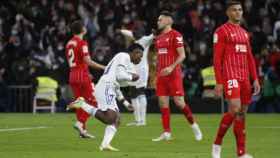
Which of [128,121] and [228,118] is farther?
[128,121]

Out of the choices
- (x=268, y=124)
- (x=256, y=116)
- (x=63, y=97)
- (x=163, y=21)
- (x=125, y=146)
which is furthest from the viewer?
(x=63, y=97)

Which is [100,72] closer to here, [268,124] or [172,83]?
[268,124]

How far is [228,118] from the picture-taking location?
13555mm

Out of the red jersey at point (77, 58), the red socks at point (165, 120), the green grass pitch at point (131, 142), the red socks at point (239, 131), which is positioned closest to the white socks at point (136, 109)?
the green grass pitch at point (131, 142)

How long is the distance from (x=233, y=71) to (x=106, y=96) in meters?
3.01

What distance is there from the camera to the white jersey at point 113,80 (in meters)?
15.8

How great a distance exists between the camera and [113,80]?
52.3ft

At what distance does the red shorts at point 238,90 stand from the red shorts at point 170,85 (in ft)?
15.1

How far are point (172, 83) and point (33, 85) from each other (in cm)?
1520

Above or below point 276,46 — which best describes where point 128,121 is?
below

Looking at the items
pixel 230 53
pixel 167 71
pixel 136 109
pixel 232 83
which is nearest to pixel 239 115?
pixel 232 83

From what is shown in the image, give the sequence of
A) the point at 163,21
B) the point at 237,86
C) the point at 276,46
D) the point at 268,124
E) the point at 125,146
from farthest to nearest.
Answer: the point at 276,46, the point at 268,124, the point at 163,21, the point at 125,146, the point at 237,86

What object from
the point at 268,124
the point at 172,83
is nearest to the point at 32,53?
the point at 268,124

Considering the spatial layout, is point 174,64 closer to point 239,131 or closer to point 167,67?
point 167,67
